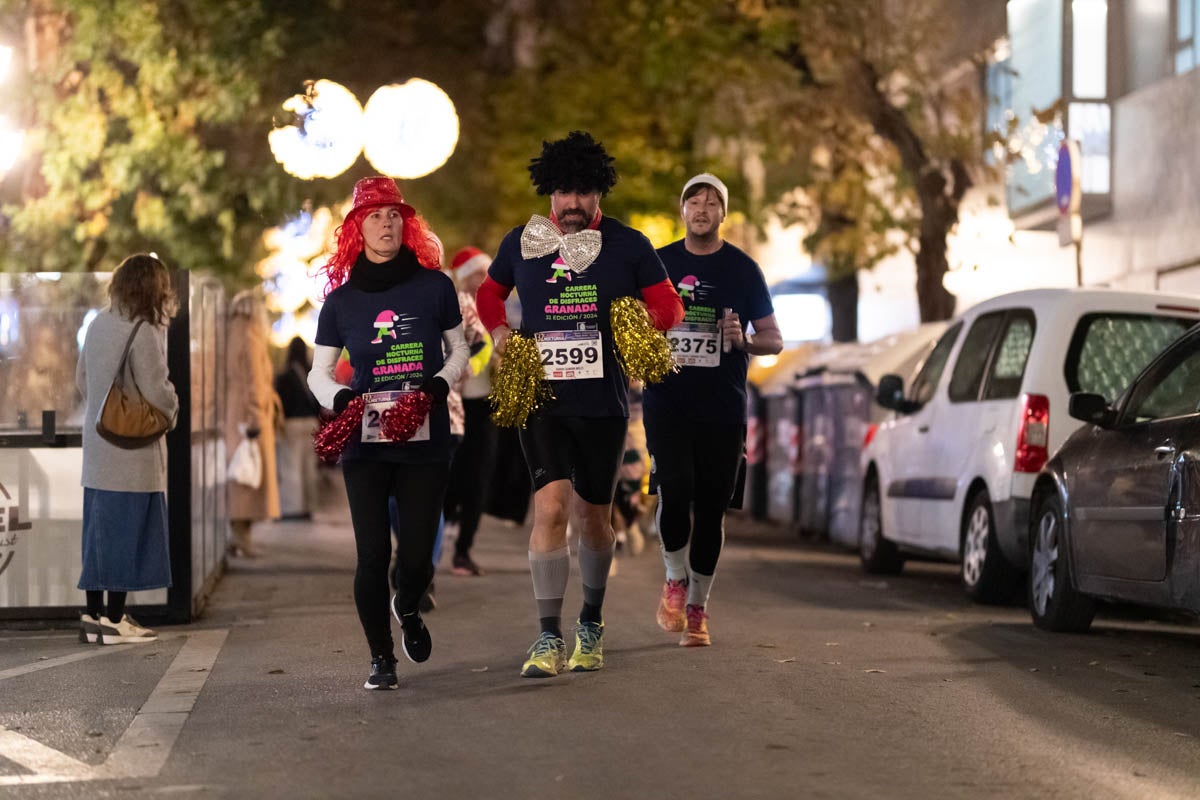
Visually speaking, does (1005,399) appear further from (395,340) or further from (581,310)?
(395,340)

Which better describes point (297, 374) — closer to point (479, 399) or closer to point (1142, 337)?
point (479, 399)

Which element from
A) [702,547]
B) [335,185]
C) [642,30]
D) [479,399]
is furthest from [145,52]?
[702,547]

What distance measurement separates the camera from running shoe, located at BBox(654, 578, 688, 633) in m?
9.95

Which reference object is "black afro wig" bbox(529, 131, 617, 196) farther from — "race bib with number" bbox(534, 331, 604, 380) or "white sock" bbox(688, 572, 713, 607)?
"white sock" bbox(688, 572, 713, 607)

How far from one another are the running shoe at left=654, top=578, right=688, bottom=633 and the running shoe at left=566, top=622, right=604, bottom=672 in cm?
106

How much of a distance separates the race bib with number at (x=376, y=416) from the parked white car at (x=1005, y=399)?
497cm

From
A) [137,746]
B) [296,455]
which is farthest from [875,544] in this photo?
[137,746]

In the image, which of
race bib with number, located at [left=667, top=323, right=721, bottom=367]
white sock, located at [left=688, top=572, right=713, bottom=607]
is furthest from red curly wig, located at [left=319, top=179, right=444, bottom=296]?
white sock, located at [left=688, top=572, right=713, bottom=607]

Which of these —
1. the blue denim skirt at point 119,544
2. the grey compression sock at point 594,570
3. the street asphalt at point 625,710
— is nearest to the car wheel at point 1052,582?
the street asphalt at point 625,710

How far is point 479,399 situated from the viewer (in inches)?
565

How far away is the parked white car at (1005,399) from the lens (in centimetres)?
1227

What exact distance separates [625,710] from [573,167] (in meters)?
2.27

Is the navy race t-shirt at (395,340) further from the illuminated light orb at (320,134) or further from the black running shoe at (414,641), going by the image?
the illuminated light orb at (320,134)

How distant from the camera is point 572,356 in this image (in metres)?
8.66
